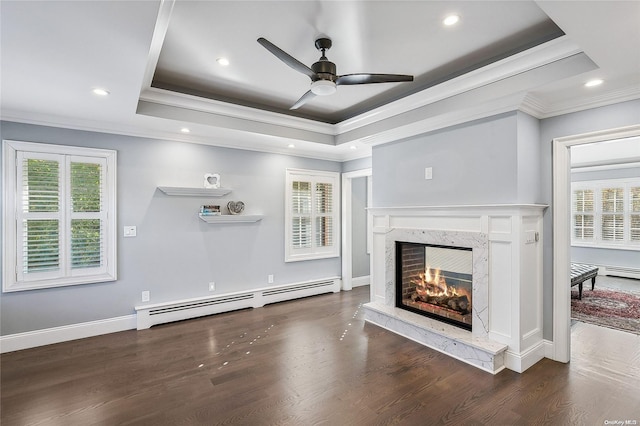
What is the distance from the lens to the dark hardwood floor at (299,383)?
232cm

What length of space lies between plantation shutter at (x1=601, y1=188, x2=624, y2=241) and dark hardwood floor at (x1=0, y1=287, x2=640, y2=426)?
4790 mm

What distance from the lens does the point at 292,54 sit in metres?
2.92

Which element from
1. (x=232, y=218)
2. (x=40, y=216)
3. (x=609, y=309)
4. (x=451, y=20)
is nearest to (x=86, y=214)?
(x=40, y=216)

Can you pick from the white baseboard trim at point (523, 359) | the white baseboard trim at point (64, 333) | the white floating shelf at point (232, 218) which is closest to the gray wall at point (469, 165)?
the white baseboard trim at point (523, 359)

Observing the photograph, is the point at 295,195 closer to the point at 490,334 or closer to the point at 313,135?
the point at 313,135

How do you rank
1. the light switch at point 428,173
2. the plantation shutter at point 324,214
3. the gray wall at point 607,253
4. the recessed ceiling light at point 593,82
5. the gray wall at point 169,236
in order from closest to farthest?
the recessed ceiling light at point 593,82
the gray wall at point 169,236
the light switch at point 428,173
the plantation shutter at point 324,214
the gray wall at point 607,253

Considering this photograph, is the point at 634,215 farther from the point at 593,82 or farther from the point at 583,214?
the point at 593,82

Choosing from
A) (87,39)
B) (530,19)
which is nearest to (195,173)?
(87,39)

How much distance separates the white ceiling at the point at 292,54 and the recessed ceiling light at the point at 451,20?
5cm

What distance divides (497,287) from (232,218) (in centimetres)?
348

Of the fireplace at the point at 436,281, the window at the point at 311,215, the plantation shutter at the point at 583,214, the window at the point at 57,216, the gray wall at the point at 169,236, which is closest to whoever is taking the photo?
the window at the point at 57,216

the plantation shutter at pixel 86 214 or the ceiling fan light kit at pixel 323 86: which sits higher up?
the ceiling fan light kit at pixel 323 86

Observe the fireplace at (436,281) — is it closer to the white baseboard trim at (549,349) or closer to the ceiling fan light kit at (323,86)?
the white baseboard trim at (549,349)

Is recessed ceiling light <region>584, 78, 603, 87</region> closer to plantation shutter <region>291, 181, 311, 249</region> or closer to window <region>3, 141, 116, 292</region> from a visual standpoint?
plantation shutter <region>291, 181, 311, 249</region>
